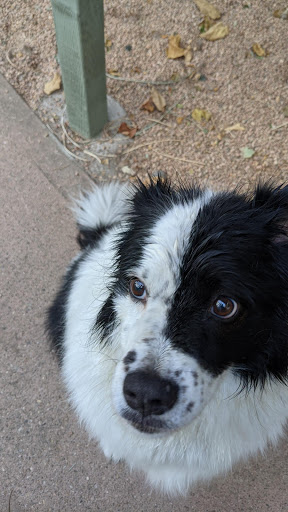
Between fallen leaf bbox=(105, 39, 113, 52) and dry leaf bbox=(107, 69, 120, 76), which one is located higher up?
fallen leaf bbox=(105, 39, 113, 52)

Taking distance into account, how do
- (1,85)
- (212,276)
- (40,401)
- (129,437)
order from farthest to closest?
(1,85), (40,401), (129,437), (212,276)

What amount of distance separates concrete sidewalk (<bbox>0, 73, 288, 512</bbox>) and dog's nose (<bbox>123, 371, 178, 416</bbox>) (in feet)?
4.22

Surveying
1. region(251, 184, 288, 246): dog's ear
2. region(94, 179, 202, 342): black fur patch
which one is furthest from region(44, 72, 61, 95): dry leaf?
region(251, 184, 288, 246): dog's ear

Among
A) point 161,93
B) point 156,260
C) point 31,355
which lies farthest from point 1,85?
point 156,260

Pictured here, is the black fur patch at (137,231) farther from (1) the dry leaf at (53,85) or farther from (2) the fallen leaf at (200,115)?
(1) the dry leaf at (53,85)

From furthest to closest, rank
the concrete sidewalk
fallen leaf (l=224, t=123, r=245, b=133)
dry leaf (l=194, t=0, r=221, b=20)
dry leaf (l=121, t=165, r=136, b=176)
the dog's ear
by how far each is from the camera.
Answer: dry leaf (l=194, t=0, r=221, b=20) → fallen leaf (l=224, t=123, r=245, b=133) → dry leaf (l=121, t=165, r=136, b=176) → the concrete sidewalk → the dog's ear

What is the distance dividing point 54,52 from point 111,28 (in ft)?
1.78

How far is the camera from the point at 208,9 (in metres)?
4.03

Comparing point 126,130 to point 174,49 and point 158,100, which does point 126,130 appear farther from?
point 174,49

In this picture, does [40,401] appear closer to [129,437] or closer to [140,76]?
[129,437]

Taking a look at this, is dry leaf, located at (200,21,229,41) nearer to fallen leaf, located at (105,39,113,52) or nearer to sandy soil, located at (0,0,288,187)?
sandy soil, located at (0,0,288,187)

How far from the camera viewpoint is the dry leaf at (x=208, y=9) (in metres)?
4.02

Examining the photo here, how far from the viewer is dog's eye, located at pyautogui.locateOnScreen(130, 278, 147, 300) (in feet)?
5.89

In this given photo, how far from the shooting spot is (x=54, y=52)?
3.91 meters
